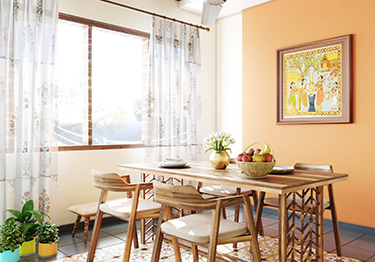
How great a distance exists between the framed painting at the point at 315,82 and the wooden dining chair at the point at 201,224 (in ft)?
6.76

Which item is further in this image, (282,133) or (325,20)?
(282,133)

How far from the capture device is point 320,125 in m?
3.85

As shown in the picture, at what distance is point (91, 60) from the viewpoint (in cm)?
382

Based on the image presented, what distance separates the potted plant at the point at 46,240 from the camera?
114 inches

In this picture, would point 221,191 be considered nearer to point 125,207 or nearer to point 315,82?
point 125,207

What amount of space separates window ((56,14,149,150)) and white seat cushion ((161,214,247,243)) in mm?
1835

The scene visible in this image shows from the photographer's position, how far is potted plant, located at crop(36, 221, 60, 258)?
290 cm

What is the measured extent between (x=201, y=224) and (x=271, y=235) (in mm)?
1521

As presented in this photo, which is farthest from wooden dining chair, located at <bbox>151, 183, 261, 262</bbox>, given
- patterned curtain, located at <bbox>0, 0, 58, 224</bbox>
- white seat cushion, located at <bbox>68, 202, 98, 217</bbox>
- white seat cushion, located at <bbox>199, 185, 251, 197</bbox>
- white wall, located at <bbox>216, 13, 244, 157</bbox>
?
white wall, located at <bbox>216, 13, 244, 157</bbox>

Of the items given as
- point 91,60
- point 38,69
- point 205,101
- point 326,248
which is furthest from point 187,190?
point 205,101

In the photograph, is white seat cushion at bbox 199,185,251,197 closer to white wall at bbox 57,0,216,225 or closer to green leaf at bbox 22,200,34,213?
white wall at bbox 57,0,216,225

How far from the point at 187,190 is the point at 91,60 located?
93.4 inches

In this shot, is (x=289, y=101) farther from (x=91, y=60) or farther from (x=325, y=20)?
(x=91, y=60)

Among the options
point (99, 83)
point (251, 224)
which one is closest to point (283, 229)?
point (251, 224)
